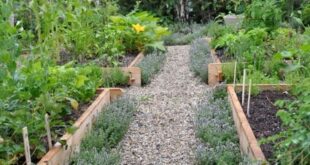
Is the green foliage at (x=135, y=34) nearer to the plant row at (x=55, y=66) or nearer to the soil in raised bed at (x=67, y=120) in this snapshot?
the plant row at (x=55, y=66)

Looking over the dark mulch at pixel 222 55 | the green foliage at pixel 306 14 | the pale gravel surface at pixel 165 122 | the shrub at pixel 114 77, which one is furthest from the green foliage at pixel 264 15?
the shrub at pixel 114 77

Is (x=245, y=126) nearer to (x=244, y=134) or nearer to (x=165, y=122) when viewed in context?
(x=244, y=134)

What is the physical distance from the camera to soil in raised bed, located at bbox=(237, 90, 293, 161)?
10.6ft

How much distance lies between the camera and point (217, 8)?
40.2 ft

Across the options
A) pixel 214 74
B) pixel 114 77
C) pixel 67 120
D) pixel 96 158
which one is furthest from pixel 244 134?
pixel 114 77

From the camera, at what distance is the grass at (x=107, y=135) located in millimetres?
3127

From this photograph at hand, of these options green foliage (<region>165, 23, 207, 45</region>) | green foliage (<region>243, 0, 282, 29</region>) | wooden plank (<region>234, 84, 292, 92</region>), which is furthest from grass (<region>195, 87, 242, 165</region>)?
green foliage (<region>165, 23, 207, 45</region>)

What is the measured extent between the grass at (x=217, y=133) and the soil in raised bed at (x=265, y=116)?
6.8 inches

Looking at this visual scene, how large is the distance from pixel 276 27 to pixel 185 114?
2.59 meters

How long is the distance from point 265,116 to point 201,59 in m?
2.85

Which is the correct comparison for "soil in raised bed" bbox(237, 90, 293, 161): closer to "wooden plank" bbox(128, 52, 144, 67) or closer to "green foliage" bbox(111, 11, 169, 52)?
"wooden plank" bbox(128, 52, 144, 67)

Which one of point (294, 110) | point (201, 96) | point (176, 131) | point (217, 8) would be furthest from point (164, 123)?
point (217, 8)

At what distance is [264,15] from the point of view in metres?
6.31

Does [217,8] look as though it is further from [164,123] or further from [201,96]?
[164,123]
